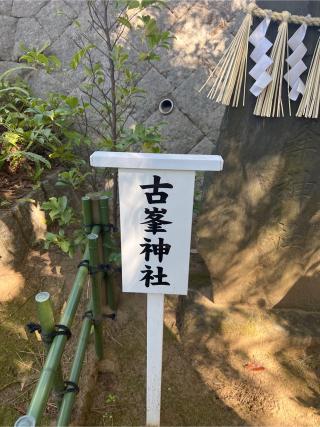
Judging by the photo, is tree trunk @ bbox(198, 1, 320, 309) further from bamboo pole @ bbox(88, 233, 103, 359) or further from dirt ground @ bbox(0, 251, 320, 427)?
bamboo pole @ bbox(88, 233, 103, 359)

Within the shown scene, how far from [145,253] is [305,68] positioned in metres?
1.28

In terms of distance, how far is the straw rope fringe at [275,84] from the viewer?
167 centimetres

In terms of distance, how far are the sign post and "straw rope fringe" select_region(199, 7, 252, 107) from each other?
0.78 m

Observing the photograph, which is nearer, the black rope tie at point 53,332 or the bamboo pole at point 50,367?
the bamboo pole at point 50,367

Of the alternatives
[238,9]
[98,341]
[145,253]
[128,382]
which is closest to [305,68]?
[145,253]

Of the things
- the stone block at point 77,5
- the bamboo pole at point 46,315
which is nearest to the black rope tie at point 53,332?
the bamboo pole at point 46,315

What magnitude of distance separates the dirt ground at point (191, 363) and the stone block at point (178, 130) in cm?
144

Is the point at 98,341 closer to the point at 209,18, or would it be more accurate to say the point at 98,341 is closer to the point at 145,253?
the point at 145,253

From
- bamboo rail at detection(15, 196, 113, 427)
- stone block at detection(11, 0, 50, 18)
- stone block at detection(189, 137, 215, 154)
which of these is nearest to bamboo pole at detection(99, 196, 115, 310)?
bamboo rail at detection(15, 196, 113, 427)

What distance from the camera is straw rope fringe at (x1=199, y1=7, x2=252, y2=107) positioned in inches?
67.7

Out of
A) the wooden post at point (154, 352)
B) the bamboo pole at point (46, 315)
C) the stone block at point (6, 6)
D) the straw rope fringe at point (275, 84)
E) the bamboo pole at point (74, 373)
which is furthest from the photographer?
the stone block at point (6, 6)

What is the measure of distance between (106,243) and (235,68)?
130 cm

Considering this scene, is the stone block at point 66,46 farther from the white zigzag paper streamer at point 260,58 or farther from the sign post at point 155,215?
the sign post at point 155,215

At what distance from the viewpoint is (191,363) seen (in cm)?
230
